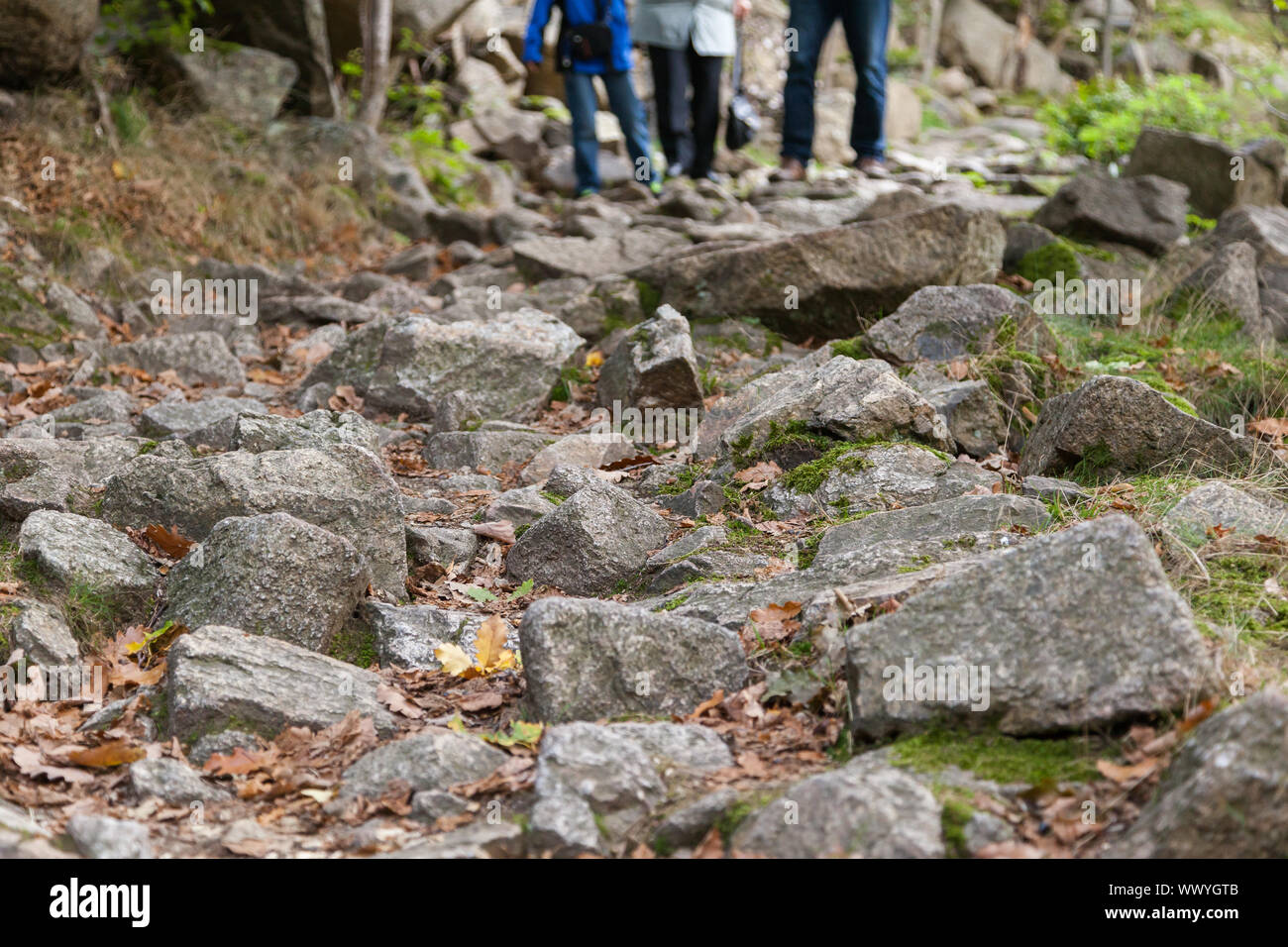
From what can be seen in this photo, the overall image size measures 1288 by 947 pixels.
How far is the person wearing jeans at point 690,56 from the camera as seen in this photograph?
10.4 metres

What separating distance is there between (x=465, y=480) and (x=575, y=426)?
1.01 metres

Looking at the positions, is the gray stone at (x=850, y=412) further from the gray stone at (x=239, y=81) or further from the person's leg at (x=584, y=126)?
the gray stone at (x=239, y=81)

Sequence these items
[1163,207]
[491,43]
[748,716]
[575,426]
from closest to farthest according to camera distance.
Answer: [748,716] → [575,426] → [1163,207] → [491,43]

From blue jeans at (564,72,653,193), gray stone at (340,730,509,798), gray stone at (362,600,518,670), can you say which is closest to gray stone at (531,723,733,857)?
gray stone at (340,730,509,798)

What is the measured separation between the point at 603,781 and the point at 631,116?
8.72 metres

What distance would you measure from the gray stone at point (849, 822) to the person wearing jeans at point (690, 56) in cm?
896

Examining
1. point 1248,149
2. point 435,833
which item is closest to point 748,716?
point 435,833

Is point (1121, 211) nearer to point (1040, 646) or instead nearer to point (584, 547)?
point (584, 547)

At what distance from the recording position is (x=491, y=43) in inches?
568

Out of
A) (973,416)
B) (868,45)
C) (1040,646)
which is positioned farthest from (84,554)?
(868,45)

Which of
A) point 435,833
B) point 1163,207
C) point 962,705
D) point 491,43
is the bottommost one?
point 435,833

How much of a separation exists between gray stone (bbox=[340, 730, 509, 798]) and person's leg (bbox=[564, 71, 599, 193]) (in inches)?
328

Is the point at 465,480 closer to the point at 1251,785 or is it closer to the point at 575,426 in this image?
the point at 575,426
